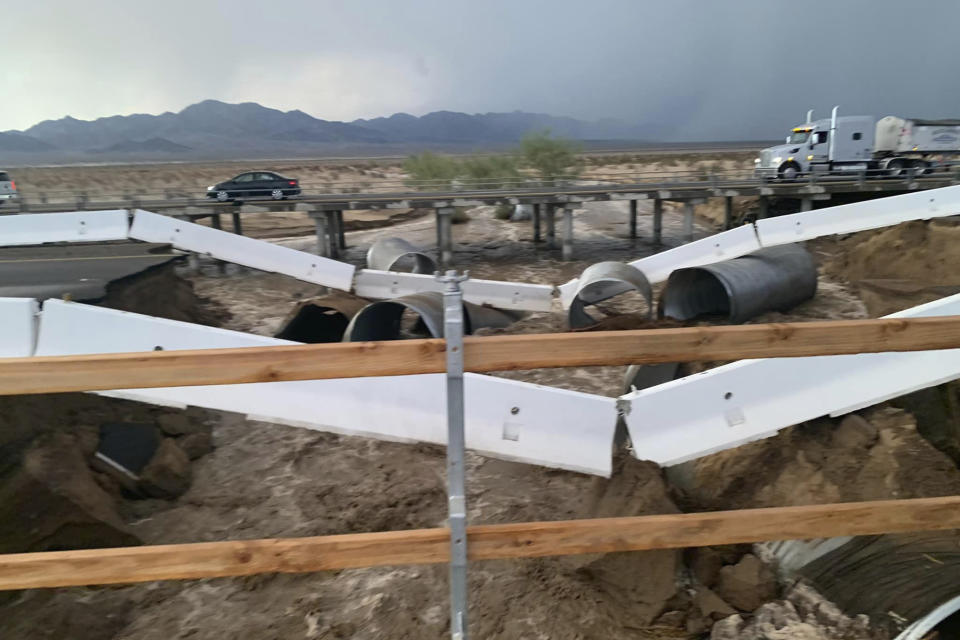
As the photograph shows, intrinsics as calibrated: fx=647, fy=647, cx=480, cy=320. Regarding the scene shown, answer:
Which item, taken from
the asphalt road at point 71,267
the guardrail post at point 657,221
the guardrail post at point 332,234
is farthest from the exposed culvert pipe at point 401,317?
the guardrail post at point 657,221

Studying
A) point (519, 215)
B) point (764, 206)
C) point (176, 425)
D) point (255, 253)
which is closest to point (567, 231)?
point (764, 206)

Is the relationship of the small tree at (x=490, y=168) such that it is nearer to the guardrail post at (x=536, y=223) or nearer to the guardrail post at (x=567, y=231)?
the guardrail post at (x=536, y=223)

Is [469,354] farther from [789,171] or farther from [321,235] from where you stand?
[789,171]

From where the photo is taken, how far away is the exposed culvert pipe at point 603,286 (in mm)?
13500

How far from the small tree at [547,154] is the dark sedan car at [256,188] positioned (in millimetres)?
23192

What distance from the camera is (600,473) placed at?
4730 mm

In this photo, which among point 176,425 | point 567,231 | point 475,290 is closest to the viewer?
point 176,425

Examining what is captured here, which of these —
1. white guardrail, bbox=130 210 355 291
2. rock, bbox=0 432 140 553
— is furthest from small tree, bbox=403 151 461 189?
rock, bbox=0 432 140 553

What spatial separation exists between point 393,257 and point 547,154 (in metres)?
32.1

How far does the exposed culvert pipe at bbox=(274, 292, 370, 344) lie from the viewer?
486 inches

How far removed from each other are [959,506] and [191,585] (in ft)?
17.2

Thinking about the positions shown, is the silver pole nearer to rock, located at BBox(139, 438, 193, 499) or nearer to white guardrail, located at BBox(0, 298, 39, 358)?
white guardrail, located at BBox(0, 298, 39, 358)

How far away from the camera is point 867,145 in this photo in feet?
100.0

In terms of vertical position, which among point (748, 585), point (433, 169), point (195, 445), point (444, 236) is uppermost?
point (433, 169)
